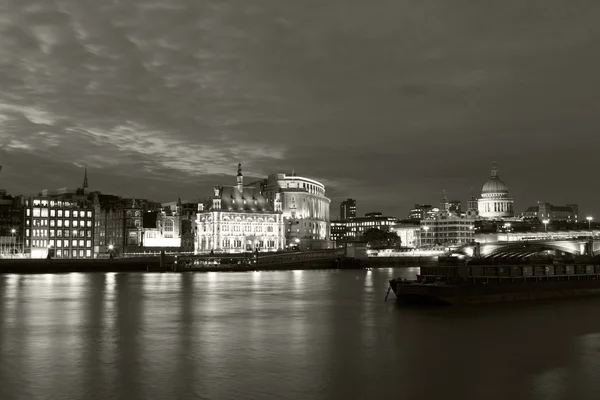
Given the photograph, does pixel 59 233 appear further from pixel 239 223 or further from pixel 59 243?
pixel 239 223

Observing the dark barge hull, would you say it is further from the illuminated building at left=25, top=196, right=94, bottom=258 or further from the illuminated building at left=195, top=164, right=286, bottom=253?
the illuminated building at left=195, top=164, right=286, bottom=253

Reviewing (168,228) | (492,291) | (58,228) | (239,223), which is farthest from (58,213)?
(492,291)

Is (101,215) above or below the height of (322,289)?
above

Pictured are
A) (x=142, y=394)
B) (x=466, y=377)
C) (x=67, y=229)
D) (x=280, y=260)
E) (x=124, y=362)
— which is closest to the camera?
(x=142, y=394)

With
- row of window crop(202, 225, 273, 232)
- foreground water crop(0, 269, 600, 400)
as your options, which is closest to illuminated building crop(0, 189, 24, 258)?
row of window crop(202, 225, 273, 232)

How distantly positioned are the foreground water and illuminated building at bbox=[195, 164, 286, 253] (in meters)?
114

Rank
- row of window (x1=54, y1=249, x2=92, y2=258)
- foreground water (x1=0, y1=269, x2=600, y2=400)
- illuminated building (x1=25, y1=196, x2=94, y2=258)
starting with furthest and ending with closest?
row of window (x1=54, y1=249, x2=92, y2=258) → illuminated building (x1=25, y1=196, x2=94, y2=258) → foreground water (x1=0, y1=269, x2=600, y2=400)

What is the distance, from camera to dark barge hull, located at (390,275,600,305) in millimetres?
48594

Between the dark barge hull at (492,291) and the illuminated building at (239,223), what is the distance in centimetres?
11028

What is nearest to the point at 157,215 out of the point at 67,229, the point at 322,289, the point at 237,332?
the point at 67,229

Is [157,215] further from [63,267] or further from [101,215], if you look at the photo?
[63,267]

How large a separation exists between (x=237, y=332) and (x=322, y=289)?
37362 millimetres

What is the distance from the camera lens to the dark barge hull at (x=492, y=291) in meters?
48.6

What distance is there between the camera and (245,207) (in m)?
175
